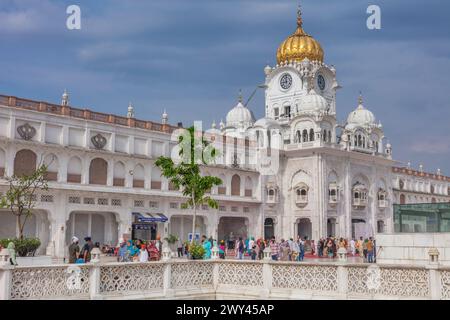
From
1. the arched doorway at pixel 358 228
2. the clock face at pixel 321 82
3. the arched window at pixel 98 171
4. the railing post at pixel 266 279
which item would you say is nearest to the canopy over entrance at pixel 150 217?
the arched window at pixel 98 171

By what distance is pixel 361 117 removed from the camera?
51344mm

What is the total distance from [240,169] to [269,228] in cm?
550

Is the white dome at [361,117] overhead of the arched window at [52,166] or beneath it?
overhead

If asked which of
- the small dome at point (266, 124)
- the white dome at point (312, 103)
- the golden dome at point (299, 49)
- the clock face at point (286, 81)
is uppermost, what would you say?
the golden dome at point (299, 49)

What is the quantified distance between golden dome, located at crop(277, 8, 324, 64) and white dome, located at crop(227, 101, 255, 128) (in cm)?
537

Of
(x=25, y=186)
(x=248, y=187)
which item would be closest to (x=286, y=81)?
(x=248, y=187)

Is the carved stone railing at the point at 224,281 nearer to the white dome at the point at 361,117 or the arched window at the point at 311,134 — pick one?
the arched window at the point at 311,134

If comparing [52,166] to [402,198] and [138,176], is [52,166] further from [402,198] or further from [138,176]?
[402,198]

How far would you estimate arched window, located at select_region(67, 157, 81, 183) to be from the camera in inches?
1194

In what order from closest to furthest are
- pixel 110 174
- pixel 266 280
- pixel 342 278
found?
pixel 342 278 < pixel 266 280 < pixel 110 174

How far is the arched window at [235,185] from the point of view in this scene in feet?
131

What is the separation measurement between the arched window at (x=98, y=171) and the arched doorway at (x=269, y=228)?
1461 cm
